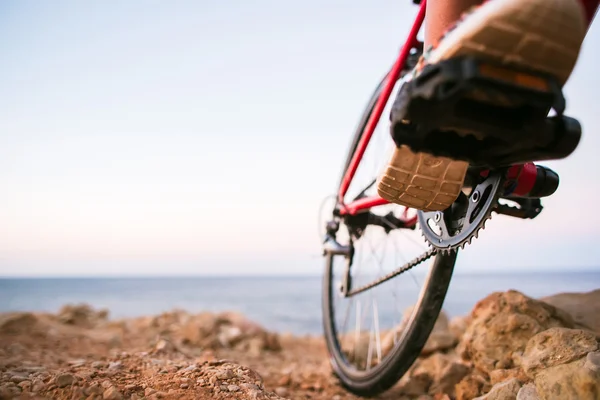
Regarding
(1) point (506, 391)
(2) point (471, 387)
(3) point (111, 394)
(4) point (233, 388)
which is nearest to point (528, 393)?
(1) point (506, 391)

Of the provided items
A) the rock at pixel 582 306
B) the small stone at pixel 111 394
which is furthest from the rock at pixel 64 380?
the rock at pixel 582 306

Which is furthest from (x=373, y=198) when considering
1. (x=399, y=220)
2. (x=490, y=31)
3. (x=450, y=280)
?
(x=490, y=31)

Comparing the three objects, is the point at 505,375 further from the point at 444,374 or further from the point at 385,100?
the point at 385,100

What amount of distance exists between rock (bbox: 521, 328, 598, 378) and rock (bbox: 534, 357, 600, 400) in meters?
0.08

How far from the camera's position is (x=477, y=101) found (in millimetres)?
1087

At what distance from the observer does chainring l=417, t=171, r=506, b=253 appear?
141 centimetres

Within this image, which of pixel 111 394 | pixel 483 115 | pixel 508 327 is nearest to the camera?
pixel 483 115

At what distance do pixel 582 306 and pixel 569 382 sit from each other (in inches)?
49.8

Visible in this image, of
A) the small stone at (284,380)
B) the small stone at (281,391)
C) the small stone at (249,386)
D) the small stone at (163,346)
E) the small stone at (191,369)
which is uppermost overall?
the small stone at (191,369)

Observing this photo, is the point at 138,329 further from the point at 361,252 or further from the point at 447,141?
the point at 447,141

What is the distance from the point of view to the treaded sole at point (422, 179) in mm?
1367

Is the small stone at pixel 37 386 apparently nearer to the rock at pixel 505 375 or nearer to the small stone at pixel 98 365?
the small stone at pixel 98 365

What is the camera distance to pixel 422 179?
1415 millimetres

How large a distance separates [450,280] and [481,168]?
30.3 inches
